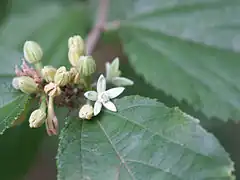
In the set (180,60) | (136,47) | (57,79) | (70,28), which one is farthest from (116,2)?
(57,79)

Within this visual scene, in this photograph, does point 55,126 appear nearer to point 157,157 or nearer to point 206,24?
point 157,157

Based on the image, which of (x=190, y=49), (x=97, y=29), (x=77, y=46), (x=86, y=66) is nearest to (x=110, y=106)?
(x=86, y=66)

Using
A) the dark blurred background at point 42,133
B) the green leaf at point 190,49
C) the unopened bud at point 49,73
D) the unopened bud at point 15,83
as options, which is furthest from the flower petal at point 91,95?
the dark blurred background at point 42,133

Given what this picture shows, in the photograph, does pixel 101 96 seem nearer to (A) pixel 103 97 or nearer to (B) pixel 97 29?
(A) pixel 103 97


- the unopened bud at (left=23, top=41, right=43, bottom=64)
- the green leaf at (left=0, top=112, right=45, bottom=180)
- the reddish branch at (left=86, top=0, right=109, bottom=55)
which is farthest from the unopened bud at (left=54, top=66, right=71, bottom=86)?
the green leaf at (left=0, top=112, right=45, bottom=180)

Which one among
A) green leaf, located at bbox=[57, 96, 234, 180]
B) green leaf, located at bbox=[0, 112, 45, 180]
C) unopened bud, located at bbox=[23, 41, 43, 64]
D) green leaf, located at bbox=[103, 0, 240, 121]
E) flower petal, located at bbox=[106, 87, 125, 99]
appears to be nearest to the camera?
green leaf, located at bbox=[57, 96, 234, 180]

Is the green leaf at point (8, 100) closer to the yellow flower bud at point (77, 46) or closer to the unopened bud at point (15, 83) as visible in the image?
the unopened bud at point (15, 83)

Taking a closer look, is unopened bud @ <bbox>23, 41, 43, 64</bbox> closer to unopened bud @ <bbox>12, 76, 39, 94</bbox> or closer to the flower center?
unopened bud @ <bbox>12, 76, 39, 94</bbox>
